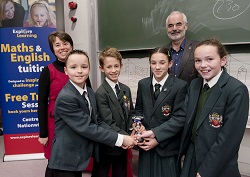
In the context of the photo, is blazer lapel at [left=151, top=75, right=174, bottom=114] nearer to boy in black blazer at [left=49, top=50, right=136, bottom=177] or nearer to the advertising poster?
boy in black blazer at [left=49, top=50, right=136, bottom=177]

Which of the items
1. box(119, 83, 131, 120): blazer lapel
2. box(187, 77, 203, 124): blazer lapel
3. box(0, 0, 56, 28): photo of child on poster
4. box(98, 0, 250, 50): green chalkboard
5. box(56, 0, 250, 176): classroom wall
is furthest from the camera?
box(0, 0, 56, 28): photo of child on poster

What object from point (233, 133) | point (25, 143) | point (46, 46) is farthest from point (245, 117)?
point (25, 143)

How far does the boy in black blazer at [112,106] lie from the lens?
1583mm

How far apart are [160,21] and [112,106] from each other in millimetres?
1230

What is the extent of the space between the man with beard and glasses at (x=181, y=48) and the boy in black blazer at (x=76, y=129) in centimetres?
82

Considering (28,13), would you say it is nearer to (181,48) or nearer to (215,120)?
(181,48)

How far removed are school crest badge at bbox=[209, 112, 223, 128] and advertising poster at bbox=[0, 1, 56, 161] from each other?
7.05 ft

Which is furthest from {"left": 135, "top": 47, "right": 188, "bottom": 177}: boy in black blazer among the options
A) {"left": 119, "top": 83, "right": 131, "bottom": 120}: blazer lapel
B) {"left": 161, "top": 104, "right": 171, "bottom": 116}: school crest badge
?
{"left": 119, "top": 83, "right": 131, "bottom": 120}: blazer lapel

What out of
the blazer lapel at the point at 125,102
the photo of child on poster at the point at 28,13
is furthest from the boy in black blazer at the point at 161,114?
the photo of child on poster at the point at 28,13

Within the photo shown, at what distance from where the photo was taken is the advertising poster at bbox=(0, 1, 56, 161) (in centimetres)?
269

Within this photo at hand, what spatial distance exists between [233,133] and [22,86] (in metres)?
2.44

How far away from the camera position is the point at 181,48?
2047 mm

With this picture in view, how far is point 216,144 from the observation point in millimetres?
1234

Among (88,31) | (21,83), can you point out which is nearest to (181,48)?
(88,31)
